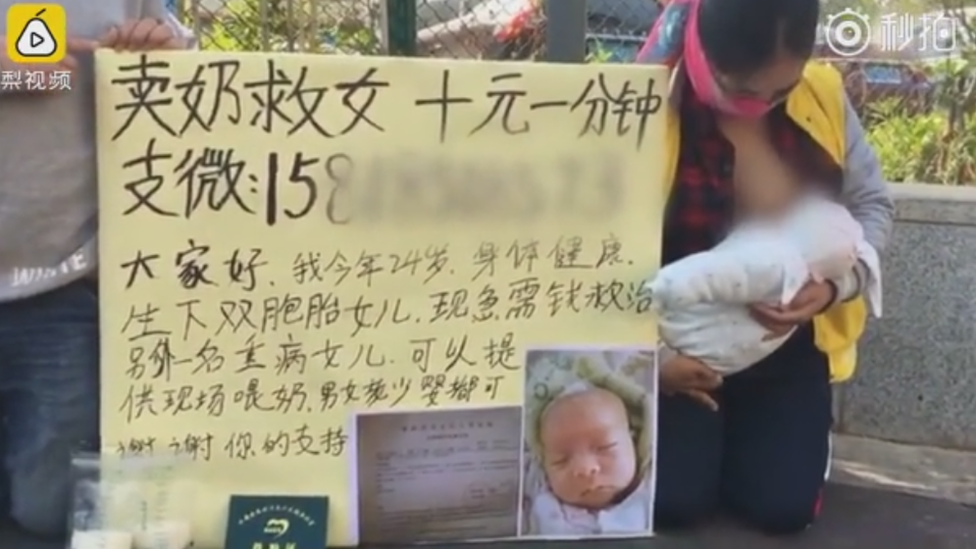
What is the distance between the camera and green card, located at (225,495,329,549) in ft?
8.70

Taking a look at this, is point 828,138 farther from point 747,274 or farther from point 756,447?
point 756,447

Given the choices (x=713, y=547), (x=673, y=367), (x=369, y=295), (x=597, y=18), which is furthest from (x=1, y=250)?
(x=597, y=18)

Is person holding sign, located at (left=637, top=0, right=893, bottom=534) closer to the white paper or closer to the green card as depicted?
the white paper

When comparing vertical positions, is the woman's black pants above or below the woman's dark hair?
below

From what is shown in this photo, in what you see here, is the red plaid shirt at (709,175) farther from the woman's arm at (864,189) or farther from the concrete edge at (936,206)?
the concrete edge at (936,206)

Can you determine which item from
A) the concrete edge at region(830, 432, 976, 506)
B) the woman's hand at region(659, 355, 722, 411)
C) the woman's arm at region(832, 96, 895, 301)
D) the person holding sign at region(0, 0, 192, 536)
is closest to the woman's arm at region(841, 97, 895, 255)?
the woman's arm at region(832, 96, 895, 301)

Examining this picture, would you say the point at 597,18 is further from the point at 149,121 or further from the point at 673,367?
the point at 149,121

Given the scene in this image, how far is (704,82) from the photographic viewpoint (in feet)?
9.06

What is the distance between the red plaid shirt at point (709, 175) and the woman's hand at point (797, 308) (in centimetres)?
17

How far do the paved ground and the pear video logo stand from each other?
91 cm

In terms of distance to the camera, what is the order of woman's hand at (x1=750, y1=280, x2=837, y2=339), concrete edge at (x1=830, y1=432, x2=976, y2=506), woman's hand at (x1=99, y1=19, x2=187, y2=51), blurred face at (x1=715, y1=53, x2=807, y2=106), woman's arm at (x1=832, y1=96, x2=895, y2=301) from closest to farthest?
woman's hand at (x1=99, y1=19, x2=187, y2=51) < blurred face at (x1=715, y1=53, x2=807, y2=106) < woman's hand at (x1=750, y1=280, x2=837, y2=339) < woman's arm at (x1=832, y1=96, x2=895, y2=301) < concrete edge at (x1=830, y1=432, x2=976, y2=506)

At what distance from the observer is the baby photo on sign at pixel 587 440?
2764 mm

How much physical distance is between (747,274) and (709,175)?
0.22 meters

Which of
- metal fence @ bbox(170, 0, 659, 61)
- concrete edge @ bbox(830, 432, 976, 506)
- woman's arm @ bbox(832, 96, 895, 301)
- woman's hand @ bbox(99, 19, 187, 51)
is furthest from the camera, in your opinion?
metal fence @ bbox(170, 0, 659, 61)
